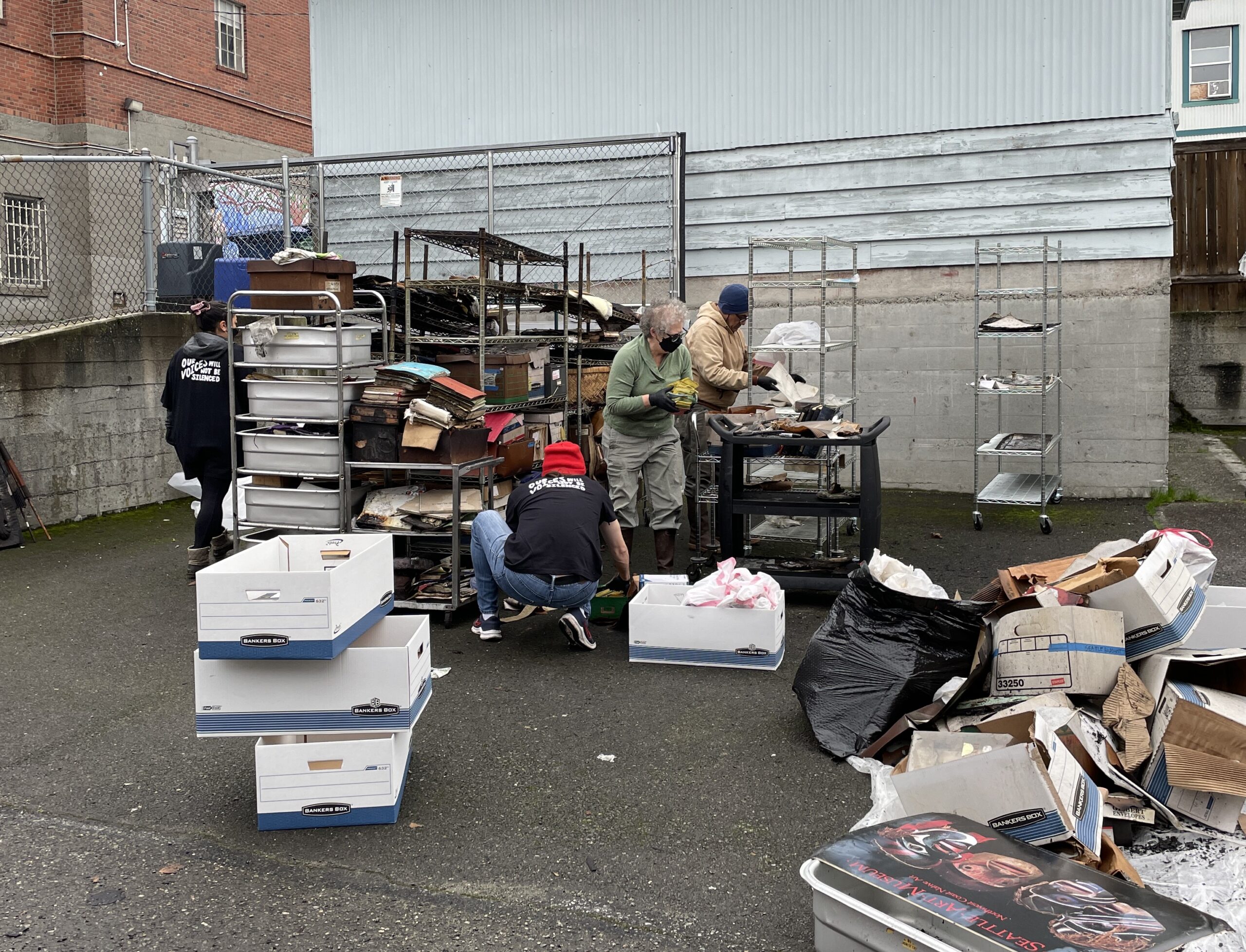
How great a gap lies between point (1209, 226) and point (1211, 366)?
1831 millimetres

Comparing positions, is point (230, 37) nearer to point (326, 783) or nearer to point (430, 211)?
point (430, 211)

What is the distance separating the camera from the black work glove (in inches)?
282

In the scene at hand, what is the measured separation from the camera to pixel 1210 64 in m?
22.1

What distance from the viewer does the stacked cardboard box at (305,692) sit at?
393cm

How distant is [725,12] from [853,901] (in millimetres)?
10234

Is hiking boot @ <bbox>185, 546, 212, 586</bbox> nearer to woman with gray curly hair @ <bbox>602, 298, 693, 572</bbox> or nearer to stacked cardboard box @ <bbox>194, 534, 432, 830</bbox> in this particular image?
woman with gray curly hair @ <bbox>602, 298, 693, 572</bbox>

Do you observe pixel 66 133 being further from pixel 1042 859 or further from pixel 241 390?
pixel 1042 859

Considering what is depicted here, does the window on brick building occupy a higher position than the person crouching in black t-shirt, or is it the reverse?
the window on brick building

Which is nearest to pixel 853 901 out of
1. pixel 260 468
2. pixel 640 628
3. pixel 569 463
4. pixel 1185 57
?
pixel 640 628

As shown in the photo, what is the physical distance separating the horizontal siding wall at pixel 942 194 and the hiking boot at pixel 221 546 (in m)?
5.60

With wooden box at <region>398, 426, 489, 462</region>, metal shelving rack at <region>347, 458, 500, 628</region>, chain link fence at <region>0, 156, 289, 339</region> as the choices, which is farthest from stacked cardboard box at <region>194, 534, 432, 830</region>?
chain link fence at <region>0, 156, 289, 339</region>

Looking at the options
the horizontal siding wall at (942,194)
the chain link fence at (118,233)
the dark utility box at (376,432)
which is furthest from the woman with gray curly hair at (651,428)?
the chain link fence at (118,233)

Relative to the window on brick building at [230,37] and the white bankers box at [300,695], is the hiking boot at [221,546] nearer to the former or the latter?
the white bankers box at [300,695]

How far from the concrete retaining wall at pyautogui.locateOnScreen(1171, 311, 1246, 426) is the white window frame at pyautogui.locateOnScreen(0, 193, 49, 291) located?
1590 centimetres
